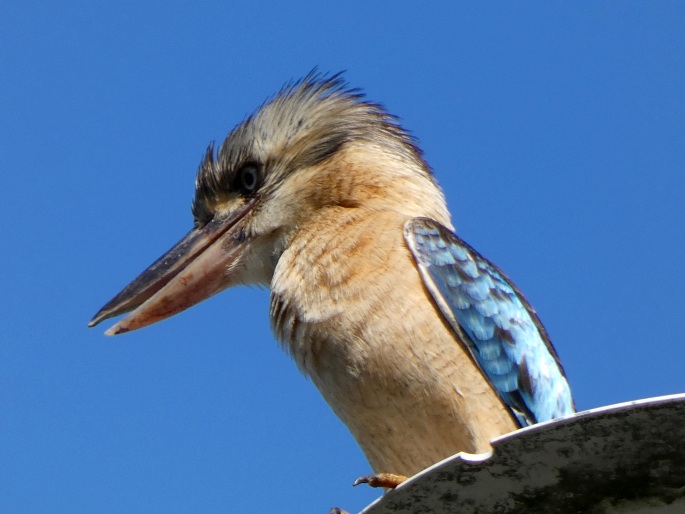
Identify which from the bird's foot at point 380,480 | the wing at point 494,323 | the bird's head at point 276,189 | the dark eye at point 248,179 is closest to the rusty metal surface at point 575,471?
the bird's foot at point 380,480

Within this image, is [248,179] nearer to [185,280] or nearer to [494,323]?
[185,280]

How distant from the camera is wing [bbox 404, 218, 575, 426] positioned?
4051mm

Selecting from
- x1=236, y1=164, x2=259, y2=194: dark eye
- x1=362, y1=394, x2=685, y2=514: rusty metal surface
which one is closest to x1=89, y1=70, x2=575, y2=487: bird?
x1=236, y1=164, x2=259, y2=194: dark eye

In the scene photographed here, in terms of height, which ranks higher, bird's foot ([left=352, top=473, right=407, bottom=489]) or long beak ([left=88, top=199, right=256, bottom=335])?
long beak ([left=88, top=199, right=256, bottom=335])

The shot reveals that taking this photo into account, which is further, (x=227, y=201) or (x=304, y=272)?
(x=227, y=201)

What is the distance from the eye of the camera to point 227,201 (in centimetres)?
529

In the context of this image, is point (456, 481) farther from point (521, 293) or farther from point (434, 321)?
point (521, 293)

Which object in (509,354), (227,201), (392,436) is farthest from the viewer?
(227,201)

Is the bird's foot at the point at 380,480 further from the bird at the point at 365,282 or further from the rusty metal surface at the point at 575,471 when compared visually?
the rusty metal surface at the point at 575,471

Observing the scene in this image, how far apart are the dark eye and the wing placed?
110 cm

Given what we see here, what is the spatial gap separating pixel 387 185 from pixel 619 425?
9.15 feet

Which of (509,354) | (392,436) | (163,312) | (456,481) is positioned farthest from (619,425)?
(163,312)

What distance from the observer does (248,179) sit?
529cm

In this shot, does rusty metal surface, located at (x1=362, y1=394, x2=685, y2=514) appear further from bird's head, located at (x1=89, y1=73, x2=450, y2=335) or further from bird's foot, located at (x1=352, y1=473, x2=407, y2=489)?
bird's head, located at (x1=89, y1=73, x2=450, y2=335)
